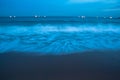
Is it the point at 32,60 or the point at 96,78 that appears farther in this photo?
the point at 32,60

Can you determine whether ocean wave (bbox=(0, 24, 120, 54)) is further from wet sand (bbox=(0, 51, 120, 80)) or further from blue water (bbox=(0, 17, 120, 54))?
wet sand (bbox=(0, 51, 120, 80))

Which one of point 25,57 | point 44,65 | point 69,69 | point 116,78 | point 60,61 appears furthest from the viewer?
point 25,57

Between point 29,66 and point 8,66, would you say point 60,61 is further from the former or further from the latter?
point 8,66

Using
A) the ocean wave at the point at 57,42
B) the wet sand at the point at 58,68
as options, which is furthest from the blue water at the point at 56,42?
the wet sand at the point at 58,68

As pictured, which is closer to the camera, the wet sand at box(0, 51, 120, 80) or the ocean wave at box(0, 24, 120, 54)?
the wet sand at box(0, 51, 120, 80)

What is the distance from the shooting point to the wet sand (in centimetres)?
435

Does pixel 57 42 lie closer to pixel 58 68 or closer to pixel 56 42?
pixel 56 42

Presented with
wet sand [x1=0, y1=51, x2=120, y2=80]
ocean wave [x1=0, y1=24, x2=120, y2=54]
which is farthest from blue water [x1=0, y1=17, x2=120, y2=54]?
wet sand [x1=0, y1=51, x2=120, y2=80]

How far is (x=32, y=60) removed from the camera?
5.88 metres

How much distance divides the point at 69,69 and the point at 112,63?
1.46 meters

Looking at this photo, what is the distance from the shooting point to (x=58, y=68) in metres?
5.00

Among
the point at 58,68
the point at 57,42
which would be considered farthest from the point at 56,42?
the point at 58,68

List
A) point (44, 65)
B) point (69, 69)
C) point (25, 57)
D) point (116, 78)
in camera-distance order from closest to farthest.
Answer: point (116, 78) < point (69, 69) < point (44, 65) < point (25, 57)

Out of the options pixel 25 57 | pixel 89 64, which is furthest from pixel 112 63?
pixel 25 57
